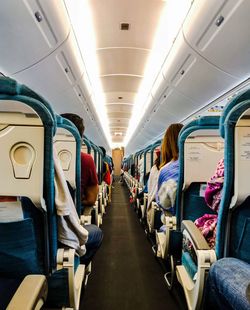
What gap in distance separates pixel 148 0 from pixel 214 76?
130 cm

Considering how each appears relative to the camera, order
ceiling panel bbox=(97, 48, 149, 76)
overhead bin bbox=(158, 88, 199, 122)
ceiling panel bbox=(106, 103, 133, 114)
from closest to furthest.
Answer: ceiling panel bbox=(97, 48, 149, 76) → overhead bin bbox=(158, 88, 199, 122) → ceiling panel bbox=(106, 103, 133, 114)

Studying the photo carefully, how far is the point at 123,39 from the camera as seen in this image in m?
3.94

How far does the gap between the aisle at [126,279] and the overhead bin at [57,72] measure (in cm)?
254

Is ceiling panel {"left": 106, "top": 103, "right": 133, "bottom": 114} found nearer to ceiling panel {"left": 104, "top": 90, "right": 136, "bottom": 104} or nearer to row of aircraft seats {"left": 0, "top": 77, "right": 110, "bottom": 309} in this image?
ceiling panel {"left": 104, "top": 90, "right": 136, "bottom": 104}

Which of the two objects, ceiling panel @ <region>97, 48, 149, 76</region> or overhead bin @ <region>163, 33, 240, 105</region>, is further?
ceiling panel @ <region>97, 48, 149, 76</region>

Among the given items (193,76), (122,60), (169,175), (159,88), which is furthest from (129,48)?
(169,175)

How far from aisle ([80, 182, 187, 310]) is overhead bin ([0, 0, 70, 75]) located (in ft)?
8.31

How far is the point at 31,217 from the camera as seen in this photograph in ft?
3.75

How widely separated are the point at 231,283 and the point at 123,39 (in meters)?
3.81

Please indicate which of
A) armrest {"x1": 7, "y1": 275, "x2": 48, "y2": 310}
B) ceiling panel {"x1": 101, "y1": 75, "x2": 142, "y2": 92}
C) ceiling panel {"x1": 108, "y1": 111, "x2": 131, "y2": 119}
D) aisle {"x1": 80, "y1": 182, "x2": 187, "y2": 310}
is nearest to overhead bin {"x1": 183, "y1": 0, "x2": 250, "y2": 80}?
armrest {"x1": 7, "y1": 275, "x2": 48, "y2": 310}

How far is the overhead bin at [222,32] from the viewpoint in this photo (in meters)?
2.09

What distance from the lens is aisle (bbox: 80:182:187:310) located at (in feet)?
7.18

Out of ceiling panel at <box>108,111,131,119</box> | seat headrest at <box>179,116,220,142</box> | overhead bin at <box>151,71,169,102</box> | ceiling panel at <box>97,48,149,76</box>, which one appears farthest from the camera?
ceiling panel at <box>108,111,131,119</box>

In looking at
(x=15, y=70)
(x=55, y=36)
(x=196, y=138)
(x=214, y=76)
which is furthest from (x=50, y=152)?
(x=214, y=76)
